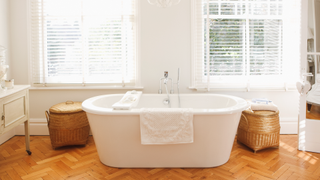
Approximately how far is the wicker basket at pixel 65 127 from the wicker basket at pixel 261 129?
1.92 metres

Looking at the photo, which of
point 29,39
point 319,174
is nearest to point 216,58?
point 319,174

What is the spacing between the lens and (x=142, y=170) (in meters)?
2.47

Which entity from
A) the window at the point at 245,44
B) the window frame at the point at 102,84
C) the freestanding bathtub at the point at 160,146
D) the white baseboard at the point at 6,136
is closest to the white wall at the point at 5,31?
the white baseboard at the point at 6,136

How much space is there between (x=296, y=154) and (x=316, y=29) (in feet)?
4.58

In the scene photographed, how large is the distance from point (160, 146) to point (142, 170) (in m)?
0.29

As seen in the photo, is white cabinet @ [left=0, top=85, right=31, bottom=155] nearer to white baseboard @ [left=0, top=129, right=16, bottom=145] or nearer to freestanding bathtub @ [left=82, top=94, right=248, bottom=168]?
white baseboard @ [left=0, top=129, right=16, bottom=145]

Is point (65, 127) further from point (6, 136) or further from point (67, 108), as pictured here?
point (6, 136)

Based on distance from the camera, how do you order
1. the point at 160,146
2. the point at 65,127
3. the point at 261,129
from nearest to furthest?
1. the point at 160,146
2. the point at 261,129
3. the point at 65,127

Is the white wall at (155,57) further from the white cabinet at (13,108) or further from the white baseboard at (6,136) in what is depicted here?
the white cabinet at (13,108)

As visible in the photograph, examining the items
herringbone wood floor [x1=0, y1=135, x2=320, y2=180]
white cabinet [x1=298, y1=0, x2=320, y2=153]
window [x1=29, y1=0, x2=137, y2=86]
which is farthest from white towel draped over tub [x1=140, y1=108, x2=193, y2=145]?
white cabinet [x1=298, y1=0, x2=320, y2=153]

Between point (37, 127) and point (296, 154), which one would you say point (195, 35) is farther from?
point (37, 127)

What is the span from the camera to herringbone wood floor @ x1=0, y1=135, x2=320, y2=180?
7.73 ft

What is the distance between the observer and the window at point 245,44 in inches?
132

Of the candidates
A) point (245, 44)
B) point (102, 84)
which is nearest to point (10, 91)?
point (102, 84)
